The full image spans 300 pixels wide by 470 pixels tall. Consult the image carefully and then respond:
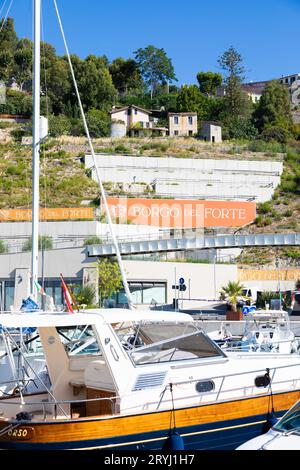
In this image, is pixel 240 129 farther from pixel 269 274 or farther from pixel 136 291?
pixel 136 291

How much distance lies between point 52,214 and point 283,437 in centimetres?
5329

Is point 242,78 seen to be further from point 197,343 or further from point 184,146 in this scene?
point 197,343

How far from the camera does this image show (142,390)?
43.0 feet

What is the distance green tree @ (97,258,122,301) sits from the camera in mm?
45344

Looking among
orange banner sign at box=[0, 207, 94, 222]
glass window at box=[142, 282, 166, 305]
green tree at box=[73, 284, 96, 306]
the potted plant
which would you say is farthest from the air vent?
orange banner sign at box=[0, 207, 94, 222]

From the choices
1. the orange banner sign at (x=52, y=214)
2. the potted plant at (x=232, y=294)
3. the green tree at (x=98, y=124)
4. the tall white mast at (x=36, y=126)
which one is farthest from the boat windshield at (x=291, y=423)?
the green tree at (x=98, y=124)

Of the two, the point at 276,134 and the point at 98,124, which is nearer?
the point at 98,124

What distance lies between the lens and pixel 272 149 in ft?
333

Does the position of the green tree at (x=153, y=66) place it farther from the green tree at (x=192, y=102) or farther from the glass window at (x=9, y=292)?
the glass window at (x=9, y=292)

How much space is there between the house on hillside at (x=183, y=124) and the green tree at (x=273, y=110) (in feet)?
38.2

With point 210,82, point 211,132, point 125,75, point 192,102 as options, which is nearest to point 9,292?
point 211,132

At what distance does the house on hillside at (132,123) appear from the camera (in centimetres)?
10781

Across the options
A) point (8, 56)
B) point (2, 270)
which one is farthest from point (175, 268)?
point (8, 56)

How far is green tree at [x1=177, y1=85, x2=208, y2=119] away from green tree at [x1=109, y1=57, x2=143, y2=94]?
17.5 m
